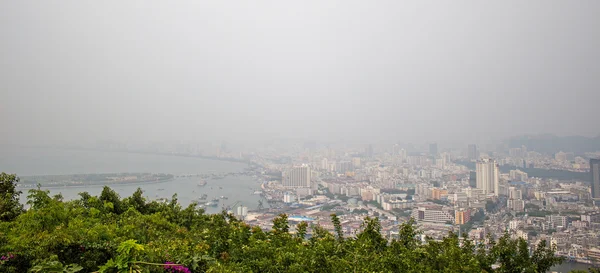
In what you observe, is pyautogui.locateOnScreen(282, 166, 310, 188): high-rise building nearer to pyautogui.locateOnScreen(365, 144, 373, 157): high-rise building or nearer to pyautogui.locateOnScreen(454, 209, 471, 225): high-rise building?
pyautogui.locateOnScreen(454, 209, 471, 225): high-rise building

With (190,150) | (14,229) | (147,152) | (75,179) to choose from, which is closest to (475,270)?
(14,229)

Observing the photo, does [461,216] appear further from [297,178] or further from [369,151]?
[369,151]

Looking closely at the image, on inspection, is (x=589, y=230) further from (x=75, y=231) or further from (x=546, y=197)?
(x=75, y=231)

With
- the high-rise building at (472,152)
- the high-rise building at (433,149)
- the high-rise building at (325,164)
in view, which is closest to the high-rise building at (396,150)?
the high-rise building at (433,149)

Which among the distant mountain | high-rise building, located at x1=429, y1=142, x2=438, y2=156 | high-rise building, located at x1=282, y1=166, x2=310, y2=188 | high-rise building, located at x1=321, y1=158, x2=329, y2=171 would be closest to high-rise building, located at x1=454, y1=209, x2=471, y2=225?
the distant mountain

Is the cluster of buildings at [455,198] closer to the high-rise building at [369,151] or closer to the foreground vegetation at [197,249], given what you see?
the foreground vegetation at [197,249]
